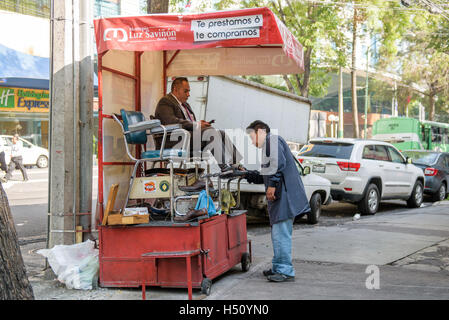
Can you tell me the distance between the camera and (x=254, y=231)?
33.1 ft

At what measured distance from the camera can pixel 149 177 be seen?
5684 mm

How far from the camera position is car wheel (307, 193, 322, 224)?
434 inches

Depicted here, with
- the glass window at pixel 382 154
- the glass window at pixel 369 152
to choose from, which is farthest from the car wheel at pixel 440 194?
the glass window at pixel 369 152

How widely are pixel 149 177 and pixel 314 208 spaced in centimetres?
616

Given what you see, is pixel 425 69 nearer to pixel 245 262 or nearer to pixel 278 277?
pixel 245 262

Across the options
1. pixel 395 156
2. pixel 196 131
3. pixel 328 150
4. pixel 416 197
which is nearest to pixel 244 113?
pixel 328 150

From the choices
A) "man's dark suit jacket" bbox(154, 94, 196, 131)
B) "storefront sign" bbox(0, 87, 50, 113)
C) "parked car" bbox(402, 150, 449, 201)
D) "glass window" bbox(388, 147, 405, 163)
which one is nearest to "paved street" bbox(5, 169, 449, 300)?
"man's dark suit jacket" bbox(154, 94, 196, 131)

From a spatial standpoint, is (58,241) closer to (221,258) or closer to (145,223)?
(145,223)

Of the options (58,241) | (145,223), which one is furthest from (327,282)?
(58,241)

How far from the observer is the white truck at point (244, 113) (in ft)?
34.3

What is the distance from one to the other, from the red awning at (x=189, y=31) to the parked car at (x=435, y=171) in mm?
12619

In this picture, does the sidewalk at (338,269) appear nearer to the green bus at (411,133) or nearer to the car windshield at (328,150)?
the car windshield at (328,150)

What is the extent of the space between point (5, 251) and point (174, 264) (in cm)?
225

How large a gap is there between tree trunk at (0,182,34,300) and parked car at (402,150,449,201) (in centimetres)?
1543
